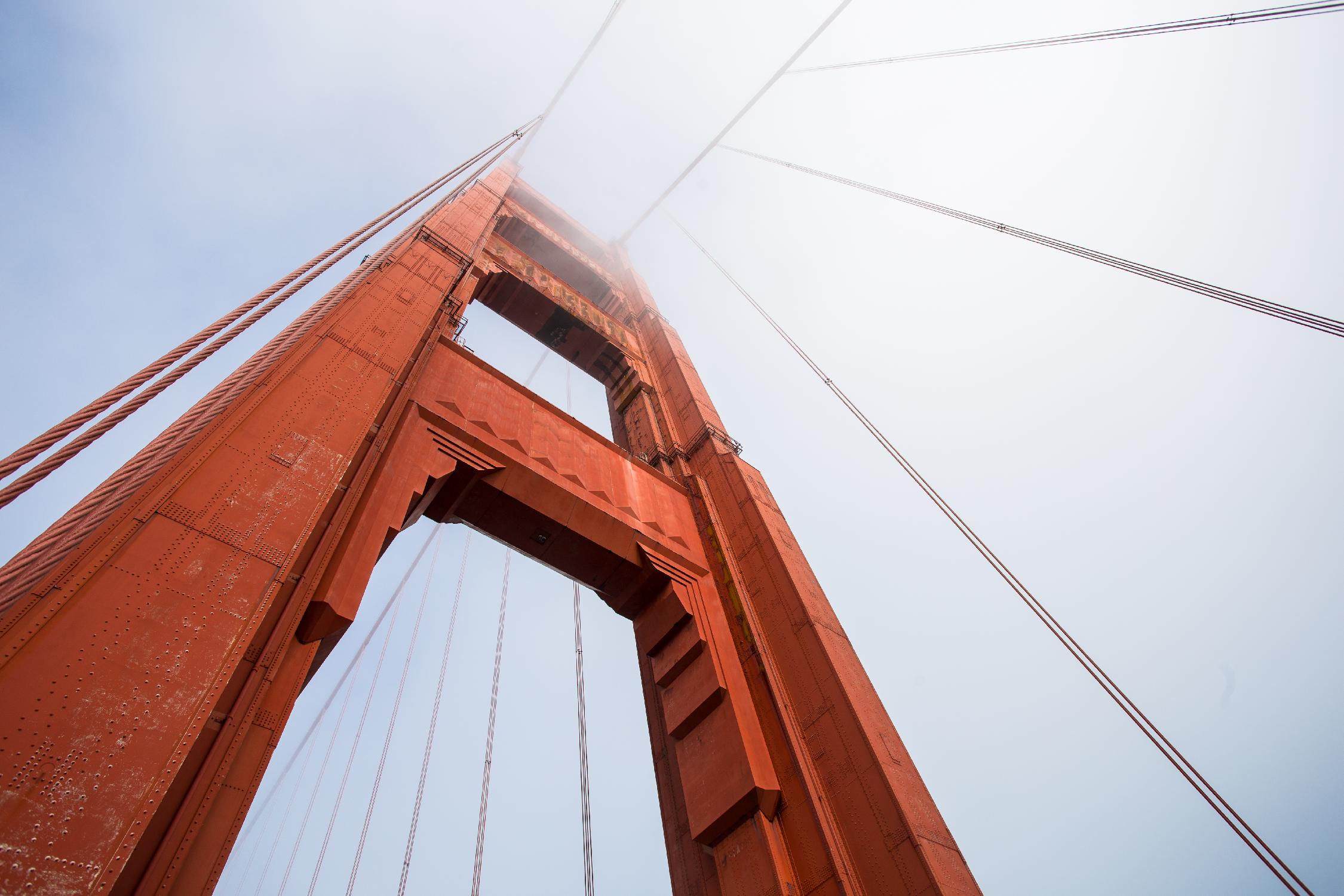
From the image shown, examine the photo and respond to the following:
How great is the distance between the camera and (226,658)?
146 inches

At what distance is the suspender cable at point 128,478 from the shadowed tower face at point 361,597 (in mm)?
68

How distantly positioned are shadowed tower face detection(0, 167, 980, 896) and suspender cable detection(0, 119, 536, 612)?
68 mm

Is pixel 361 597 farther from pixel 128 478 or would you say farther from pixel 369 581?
pixel 128 478

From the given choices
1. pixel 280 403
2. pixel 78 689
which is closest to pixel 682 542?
pixel 280 403

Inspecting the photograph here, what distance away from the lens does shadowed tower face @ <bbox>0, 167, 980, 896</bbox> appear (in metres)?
3.17

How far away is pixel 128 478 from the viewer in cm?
410

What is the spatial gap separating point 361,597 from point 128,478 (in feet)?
6.08

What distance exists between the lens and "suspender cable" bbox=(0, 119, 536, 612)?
341cm

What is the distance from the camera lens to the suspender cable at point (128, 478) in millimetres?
3410

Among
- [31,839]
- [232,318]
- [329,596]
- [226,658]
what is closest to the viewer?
[31,839]

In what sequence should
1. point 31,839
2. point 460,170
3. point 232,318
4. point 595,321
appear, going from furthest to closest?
point 595,321 < point 460,170 < point 232,318 < point 31,839

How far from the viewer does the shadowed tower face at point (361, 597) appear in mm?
3168

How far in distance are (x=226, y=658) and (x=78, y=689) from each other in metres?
0.64

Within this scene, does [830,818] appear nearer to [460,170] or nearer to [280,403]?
[280,403]
